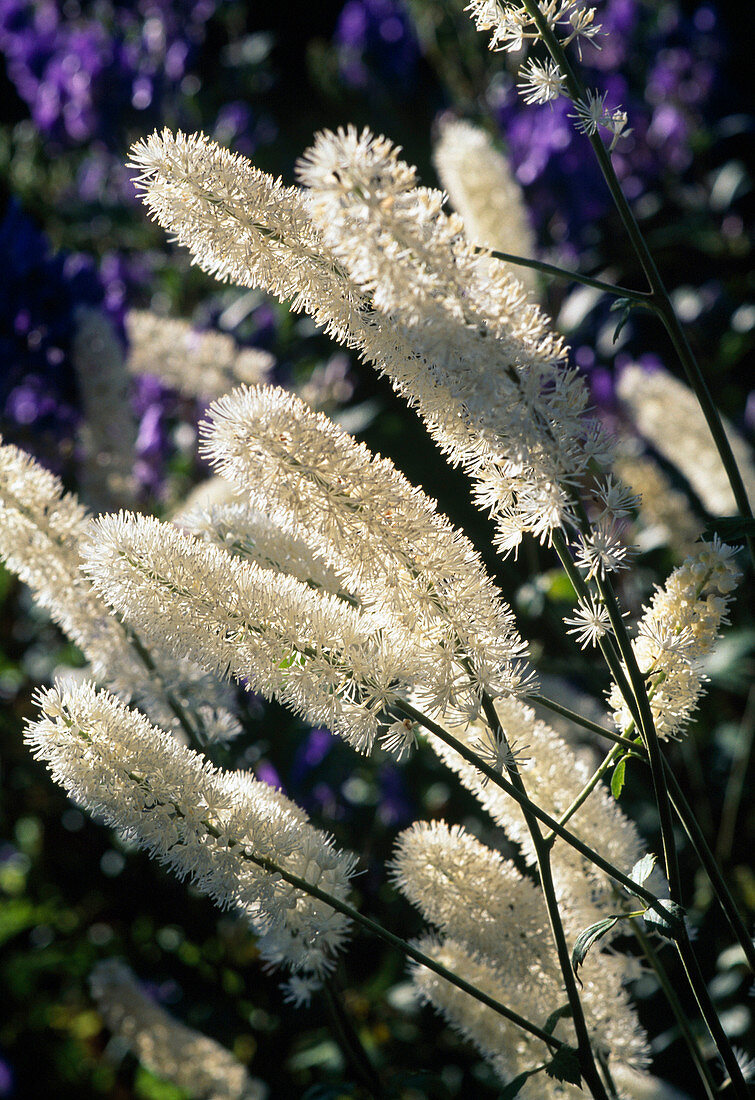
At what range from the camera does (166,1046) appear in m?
1.00

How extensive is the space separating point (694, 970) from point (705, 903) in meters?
0.70

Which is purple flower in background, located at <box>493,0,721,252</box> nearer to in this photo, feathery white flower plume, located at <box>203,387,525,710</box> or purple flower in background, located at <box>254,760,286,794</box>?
purple flower in background, located at <box>254,760,286,794</box>

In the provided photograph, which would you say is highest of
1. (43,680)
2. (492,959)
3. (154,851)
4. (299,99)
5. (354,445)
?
(299,99)

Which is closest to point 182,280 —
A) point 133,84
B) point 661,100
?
point 133,84

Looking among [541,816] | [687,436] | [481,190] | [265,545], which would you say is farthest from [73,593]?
[687,436]

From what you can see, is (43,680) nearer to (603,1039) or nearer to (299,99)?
(603,1039)

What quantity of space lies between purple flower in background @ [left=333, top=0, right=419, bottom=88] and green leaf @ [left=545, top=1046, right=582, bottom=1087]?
2.66 meters

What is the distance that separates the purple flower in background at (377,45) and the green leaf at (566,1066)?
266 centimetres

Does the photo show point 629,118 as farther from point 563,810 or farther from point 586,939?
point 586,939

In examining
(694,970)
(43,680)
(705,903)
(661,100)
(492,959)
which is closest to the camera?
(694,970)

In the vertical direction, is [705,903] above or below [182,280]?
below

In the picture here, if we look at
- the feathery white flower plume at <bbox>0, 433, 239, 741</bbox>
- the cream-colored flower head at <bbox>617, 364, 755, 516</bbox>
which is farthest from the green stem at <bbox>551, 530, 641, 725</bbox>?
the cream-colored flower head at <bbox>617, 364, 755, 516</bbox>

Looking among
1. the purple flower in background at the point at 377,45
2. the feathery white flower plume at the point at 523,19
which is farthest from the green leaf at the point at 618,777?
the purple flower in background at the point at 377,45

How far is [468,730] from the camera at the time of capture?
637 mm
